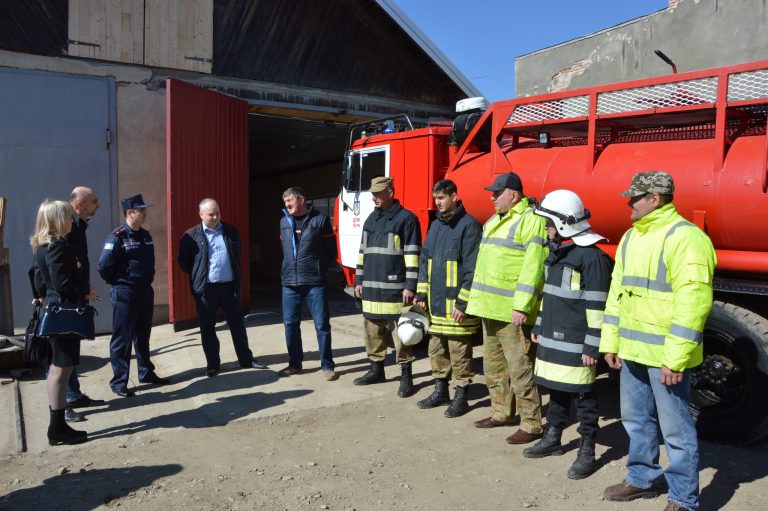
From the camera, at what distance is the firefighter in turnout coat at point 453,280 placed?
488cm

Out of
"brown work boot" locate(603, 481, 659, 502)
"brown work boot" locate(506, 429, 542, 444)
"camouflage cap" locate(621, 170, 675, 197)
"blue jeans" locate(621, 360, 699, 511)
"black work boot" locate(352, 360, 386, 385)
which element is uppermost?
"camouflage cap" locate(621, 170, 675, 197)

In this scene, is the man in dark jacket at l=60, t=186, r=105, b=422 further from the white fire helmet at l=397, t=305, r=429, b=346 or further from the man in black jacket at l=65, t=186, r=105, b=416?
the white fire helmet at l=397, t=305, r=429, b=346

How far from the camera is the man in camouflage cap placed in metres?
3.04

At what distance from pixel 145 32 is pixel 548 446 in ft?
24.4

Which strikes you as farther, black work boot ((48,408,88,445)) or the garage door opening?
the garage door opening

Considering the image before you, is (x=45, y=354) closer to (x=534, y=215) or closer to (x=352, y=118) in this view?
(x=534, y=215)

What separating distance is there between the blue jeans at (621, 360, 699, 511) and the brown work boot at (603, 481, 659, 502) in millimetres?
29

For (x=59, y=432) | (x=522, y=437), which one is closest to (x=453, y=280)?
(x=522, y=437)

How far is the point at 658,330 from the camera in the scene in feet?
10.5

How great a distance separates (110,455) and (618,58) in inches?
428

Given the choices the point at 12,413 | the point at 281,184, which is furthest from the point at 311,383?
the point at 281,184

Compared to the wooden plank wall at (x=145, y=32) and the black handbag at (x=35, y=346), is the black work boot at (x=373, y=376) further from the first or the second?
the wooden plank wall at (x=145, y=32)

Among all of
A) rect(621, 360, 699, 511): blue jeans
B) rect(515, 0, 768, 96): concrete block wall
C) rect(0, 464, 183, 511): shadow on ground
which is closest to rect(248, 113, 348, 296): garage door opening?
A: rect(515, 0, 768, 96): concrete block wall

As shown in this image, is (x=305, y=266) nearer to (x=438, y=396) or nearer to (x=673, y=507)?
(x=438, y=396)
